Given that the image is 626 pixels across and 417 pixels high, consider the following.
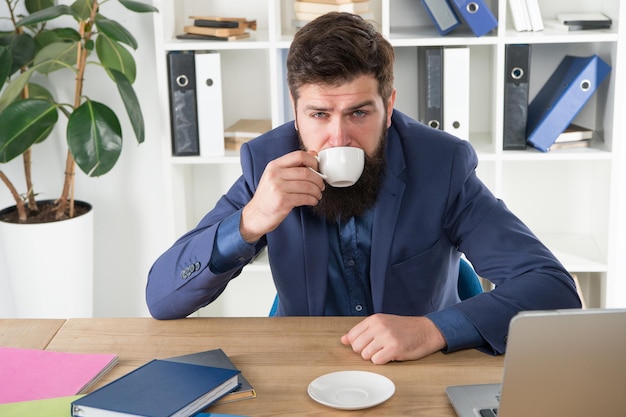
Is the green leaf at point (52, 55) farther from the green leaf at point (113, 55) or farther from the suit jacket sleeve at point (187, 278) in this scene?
the suit jacket sleeve at point (187, 278)

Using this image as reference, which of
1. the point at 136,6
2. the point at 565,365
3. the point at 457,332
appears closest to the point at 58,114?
the point at 136,6

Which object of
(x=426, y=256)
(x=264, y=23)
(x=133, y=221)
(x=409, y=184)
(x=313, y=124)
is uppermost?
(x=264, y=23)

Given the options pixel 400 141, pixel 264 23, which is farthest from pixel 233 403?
pixel 264 23

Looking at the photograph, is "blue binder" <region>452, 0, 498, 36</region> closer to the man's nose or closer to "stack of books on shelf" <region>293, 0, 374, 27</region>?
"stack of books on shelf" <region>293, 0, 374, 27</region>

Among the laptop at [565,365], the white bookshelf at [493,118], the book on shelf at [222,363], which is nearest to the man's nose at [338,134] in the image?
the book on shelf at [222,363]

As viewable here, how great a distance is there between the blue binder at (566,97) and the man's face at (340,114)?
1.32 metres

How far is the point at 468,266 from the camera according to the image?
2.13 m

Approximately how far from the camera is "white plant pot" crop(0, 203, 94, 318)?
3129 millimetres

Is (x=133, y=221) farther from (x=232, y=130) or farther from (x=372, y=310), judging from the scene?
(x=372, y=310)

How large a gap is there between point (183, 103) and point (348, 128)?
1.38m

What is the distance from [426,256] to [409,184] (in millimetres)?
165

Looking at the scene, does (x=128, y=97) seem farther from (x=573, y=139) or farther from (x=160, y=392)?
(x=160, y=392)

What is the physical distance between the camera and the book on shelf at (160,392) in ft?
4.43

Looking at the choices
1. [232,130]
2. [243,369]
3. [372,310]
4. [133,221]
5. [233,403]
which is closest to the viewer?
[233,403]
